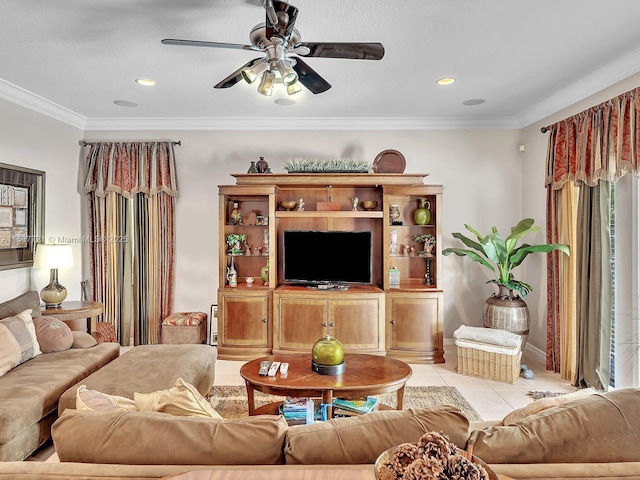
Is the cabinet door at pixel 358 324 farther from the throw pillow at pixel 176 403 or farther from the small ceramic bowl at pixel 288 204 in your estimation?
the throw pillow at pixel 176 403

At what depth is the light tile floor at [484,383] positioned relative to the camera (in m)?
3.46

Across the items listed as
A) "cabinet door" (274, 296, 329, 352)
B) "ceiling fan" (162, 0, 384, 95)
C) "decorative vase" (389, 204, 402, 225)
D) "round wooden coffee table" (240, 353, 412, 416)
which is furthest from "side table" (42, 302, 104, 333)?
"decorative vase" (389, 204, 402, 225)

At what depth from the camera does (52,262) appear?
4168 mm

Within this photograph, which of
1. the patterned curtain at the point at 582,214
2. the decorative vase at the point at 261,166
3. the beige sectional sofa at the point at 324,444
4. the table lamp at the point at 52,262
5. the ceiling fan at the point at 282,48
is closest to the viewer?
the beige sectional sofa at the point at 324,444

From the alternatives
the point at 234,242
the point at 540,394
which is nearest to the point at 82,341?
the point at 234,242

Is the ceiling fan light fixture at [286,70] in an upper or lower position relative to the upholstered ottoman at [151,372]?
upper

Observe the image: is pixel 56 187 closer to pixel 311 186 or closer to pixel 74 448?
pixel 311 186

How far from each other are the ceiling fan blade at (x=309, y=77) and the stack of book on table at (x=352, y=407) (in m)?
2.07

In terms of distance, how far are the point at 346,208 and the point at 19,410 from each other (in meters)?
3.67

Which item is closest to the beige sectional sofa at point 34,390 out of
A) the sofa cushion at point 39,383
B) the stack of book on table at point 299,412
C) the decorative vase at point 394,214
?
the sofa cushion at point 39,383

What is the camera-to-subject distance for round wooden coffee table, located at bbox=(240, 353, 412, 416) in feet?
8.70

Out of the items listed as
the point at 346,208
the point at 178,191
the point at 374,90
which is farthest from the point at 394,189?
the point at 178,191

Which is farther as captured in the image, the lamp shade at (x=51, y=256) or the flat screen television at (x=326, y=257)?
the flat screen television at (x=326, y=257)

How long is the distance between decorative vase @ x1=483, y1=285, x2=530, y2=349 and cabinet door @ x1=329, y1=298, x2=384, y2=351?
115 cm
